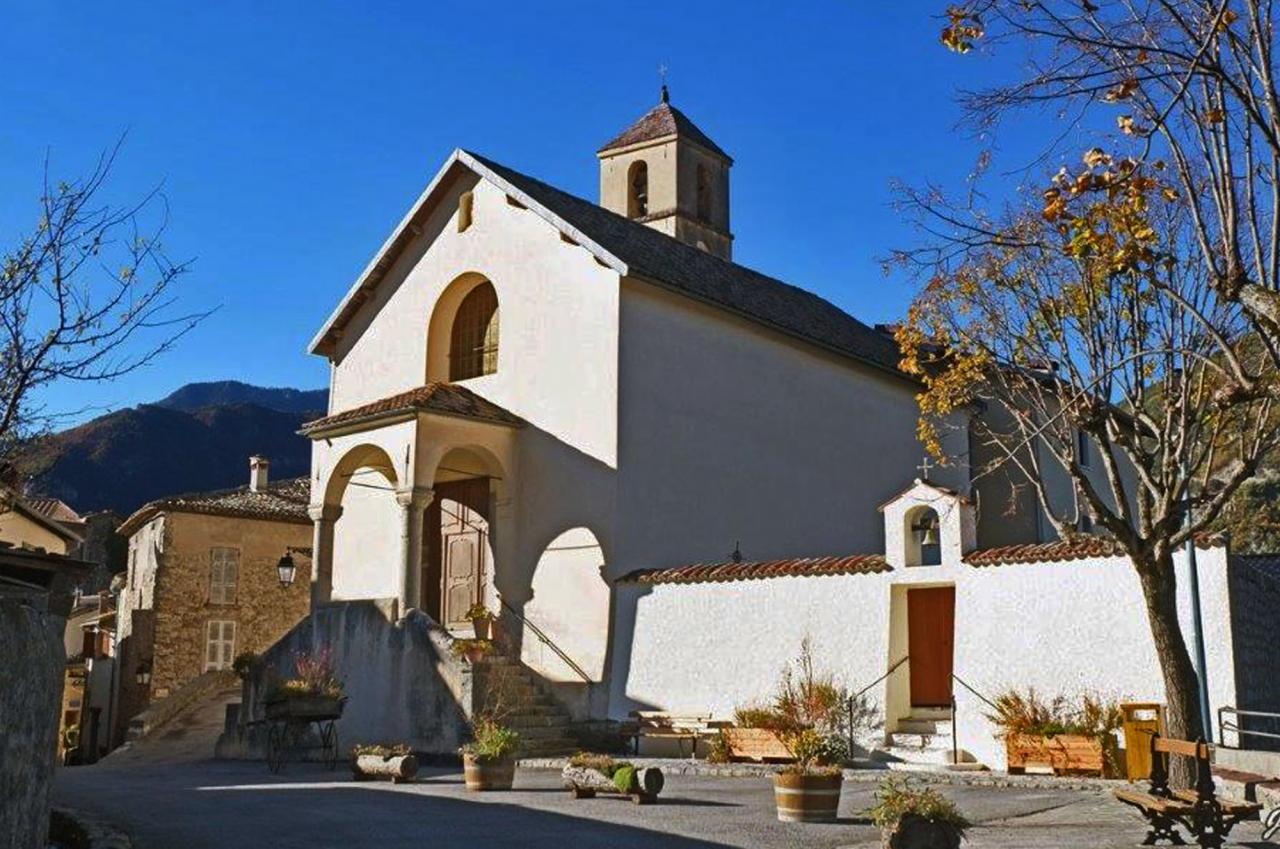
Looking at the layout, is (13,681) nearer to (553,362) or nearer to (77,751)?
(553,362)

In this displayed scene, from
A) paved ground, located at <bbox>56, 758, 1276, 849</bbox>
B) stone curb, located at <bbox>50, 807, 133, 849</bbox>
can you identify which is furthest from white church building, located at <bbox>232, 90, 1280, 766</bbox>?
stone curb, located at <bbox>50, 807, 133, 849</bbox>

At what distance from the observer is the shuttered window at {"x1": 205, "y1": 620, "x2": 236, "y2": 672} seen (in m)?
27.9

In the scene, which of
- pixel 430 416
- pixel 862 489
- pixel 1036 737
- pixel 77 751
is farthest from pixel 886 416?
pixel 77 751

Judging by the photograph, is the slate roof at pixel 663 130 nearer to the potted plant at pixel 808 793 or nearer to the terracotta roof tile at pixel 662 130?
the terracotta roof tile at pixel 662 130

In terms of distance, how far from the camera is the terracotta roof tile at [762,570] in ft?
→ 54.9

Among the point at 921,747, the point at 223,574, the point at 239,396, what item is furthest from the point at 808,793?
the point at 239,396

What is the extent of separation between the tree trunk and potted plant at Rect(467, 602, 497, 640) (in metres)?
10.2

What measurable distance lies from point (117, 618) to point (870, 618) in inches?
879

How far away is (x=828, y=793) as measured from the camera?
11297 millimetres

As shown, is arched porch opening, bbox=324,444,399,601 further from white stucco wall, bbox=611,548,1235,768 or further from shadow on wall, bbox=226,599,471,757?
white stucco wall, bbox=611,548,1235,768

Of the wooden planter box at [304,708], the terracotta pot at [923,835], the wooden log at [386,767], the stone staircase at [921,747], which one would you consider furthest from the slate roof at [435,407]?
the terracotta pot at [923,835]

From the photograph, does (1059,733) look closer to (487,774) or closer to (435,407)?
(487,774)

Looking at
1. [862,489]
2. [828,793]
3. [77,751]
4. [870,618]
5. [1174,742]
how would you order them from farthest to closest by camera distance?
[77,751] < [862,489] < [870,618] < [828,793] < [1174,742]

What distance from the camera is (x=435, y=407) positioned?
1930cm
